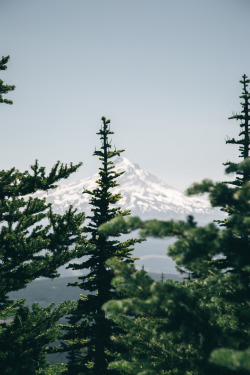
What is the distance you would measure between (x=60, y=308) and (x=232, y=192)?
6324mm

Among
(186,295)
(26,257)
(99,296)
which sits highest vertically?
(186,295)

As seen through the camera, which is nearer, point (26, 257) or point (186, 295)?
point (186, 295)

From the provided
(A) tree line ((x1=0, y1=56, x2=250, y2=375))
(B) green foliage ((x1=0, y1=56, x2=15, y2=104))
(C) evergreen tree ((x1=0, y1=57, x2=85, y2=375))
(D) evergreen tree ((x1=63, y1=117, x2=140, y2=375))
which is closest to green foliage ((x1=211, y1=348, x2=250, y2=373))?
(A) tree line ((x1=0, y1=56, x2=250, y2=375))

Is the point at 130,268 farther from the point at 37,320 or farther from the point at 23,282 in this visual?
the point at 37,320

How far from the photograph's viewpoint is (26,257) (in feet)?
21.7

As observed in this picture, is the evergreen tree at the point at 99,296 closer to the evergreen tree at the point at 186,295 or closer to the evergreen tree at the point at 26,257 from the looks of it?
the evergreen tree at the point at 26,257

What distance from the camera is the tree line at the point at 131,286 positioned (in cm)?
263

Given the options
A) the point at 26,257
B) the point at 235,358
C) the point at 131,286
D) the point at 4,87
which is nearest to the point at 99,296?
the point at 26,257

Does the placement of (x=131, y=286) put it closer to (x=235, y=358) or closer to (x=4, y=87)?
(x=235, y=358)

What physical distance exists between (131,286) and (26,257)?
15.1 feet

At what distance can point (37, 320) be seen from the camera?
6.89 meters

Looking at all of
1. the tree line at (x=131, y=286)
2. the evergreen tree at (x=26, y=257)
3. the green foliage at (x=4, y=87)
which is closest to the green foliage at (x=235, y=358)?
the tree line at (x=131, y=286)

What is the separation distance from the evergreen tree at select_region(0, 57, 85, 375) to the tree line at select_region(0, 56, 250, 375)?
0.03 metres

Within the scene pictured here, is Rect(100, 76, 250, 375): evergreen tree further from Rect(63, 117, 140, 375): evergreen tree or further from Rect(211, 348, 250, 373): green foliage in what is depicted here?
Rect(63, 117, 140, 375): evergreen tree
